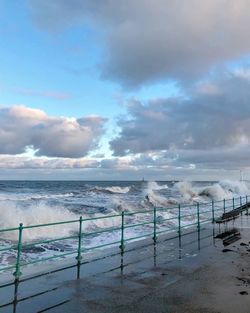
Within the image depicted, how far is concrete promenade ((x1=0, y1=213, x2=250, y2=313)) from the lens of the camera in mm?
5957

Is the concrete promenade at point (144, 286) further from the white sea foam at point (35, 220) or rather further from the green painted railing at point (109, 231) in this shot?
the white sea foam at point (35, 220)

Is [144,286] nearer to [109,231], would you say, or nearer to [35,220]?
[109,231]

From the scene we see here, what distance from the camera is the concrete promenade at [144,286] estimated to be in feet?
19.5

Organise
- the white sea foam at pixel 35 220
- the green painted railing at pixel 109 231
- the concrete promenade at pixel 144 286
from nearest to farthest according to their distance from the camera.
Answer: the concrete promenade at pixel 144 286, the green painted railing at pixel 109 231, the white sea foam at pixel 35 220

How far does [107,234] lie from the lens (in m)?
15.3

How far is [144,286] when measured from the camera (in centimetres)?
714

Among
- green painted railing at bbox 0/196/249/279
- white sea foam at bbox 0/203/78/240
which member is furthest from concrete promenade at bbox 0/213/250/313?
white sea foam at bbox 0/203/78/240

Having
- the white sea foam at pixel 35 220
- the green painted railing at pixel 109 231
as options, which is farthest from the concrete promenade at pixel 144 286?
the white sea foam at pixel 35 220

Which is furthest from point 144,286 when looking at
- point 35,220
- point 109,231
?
point 35,220

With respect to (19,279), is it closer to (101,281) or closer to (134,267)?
(101,281)

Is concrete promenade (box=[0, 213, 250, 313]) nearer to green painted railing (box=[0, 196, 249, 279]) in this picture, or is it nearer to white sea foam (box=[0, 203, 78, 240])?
green painted railing (box=[0, 196, 249, 279])

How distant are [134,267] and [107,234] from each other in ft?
21.7

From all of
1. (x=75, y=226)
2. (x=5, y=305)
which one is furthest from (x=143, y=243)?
(x=75, y=226)

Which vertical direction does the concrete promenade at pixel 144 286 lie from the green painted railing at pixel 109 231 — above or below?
below
